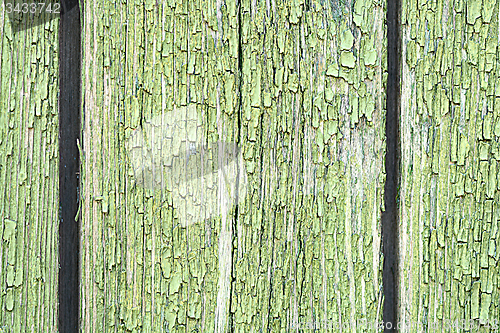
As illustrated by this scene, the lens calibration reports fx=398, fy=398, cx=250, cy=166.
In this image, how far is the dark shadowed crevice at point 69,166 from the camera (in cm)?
61

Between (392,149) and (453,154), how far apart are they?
3.5 inches

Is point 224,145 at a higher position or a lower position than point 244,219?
higher

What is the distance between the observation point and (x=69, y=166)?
2.02ft

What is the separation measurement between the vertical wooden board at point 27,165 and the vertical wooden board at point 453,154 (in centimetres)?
54

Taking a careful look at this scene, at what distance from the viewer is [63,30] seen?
0.62 meters

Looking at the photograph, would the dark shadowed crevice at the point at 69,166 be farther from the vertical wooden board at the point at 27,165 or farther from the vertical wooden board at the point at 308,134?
the vertical wooden board at the point at 308,134

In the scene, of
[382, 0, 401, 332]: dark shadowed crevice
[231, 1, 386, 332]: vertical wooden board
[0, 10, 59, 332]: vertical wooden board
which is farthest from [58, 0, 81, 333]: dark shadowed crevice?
[382, 0, 401, 332]: dark shadowed crevice

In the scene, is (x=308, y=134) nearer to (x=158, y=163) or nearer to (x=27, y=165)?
(x=158, y=163)

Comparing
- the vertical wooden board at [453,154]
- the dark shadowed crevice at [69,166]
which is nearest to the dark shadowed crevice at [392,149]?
the vertical wooden board at [453,154]

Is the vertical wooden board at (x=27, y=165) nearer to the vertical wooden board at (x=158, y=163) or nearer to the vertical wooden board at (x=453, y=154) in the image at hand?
the vertical wooden board at (x=158, y=163)

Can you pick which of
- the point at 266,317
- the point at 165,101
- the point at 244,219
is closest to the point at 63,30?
the point at 165,101

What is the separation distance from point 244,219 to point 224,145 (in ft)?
0.38

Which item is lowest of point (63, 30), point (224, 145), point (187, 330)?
point (187, 330)

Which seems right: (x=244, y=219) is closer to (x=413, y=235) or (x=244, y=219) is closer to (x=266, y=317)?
(x=266, y=317)
